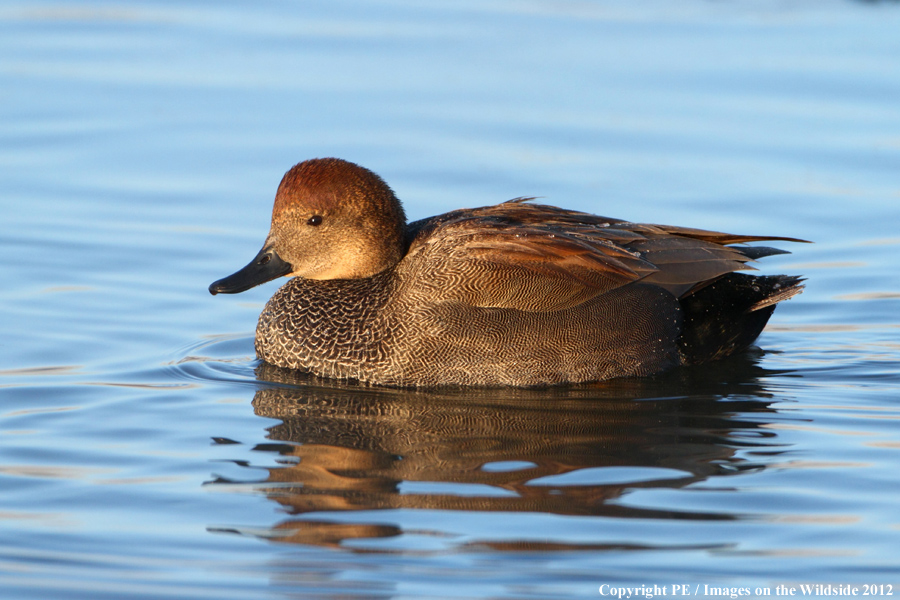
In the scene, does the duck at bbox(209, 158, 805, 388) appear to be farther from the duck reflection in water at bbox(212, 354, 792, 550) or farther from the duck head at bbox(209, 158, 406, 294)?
the duck reflection in water at bbox(212, 354, 792, 550)

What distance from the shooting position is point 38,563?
507 centimetres

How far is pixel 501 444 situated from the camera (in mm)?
6367

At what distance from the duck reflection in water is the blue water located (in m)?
0.02

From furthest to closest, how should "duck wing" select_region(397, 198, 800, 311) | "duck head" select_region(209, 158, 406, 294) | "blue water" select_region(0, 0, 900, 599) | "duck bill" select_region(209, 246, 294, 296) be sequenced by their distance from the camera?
"duck bill" select_region(209, 246, 294, 296), "duck head" select_region(209, 158, 406, 294), "duck wing" select_region(397, 198, 800, 311), "blue water" select_region(0, 0, 900, 599)

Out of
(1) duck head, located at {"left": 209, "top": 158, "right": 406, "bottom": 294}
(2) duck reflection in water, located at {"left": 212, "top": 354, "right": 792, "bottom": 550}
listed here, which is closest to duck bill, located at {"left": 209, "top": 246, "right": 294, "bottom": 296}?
(1) duck head, located at {"left": 209, "top": 158, "right": 406, "bottom": 294}

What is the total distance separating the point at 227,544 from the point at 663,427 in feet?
8.01

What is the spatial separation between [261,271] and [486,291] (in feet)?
4.47

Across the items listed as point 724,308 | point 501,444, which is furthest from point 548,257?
point 501,444

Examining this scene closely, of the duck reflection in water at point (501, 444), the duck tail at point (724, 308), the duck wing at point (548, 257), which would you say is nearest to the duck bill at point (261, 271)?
the duck reflection in water at point (501, 444)

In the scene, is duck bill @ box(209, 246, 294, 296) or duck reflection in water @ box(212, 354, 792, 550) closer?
duck reflection in water @ box(212, 354, 792, 550)

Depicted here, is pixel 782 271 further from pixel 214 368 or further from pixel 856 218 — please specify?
pixel 214 368

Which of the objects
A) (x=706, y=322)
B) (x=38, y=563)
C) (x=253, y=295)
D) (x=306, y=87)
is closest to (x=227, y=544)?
(x=38, y=563)

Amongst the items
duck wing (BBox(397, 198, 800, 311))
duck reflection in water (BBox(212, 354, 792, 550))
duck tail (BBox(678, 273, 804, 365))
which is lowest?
duck reflection in water (BBox(212, 354, 792, 550))

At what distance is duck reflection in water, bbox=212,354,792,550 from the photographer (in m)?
5.60
